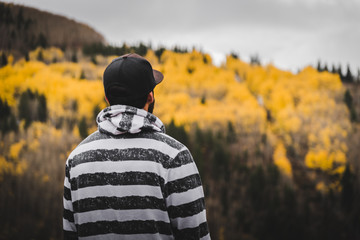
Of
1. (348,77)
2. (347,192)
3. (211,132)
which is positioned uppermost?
(348,77)

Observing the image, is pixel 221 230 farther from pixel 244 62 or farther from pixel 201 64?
pixel 244 62

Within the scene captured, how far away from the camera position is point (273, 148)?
136ft

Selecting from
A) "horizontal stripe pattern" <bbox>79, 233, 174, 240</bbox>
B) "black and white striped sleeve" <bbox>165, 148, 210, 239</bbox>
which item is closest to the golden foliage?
"horizontal stripe pattern" <bbox>79, 233, 174, 240</bbox>

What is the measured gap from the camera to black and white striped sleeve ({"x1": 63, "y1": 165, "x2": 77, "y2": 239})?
4.50 ft

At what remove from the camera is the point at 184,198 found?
1.20 m

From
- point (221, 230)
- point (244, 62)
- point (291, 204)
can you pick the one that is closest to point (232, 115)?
point (291, 204)

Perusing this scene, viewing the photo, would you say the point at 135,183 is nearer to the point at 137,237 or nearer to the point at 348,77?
the point at 137,237

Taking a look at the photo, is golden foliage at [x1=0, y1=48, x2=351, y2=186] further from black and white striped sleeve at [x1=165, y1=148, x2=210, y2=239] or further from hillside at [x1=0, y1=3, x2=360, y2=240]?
black and white striped sleeve at [x1=165, y1=148, x2=210, y2=239]

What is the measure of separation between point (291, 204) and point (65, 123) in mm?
29050

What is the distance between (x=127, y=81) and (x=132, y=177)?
515 mm

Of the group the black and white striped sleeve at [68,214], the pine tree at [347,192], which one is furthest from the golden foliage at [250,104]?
the black and white striped sleeve at [68,214]

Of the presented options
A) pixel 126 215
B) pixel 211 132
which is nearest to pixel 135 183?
pixel 126 215

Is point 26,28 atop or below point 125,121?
atop

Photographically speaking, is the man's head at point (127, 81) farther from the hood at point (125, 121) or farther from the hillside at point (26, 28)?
the hillside at point (26, 28)
